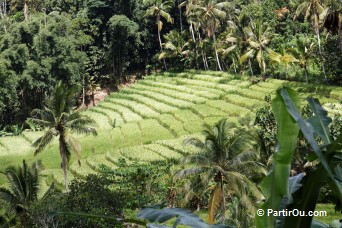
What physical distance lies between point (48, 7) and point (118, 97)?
51.0 feet

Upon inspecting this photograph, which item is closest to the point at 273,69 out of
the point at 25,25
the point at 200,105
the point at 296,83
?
the point at 296,83

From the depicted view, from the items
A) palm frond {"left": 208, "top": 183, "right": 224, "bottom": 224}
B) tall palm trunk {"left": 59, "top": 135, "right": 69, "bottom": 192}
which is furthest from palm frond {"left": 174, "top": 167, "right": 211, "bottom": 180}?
tall palm trunk {"left": 59, "top": 135, "right": 69, "bottom": 192}

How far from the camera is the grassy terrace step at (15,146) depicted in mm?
27384

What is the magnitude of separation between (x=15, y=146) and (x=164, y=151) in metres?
11.2

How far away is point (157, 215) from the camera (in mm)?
2412

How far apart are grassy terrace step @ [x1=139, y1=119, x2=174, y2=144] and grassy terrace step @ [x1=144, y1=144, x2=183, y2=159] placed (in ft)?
5.73

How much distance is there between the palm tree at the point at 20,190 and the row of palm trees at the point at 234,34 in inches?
637

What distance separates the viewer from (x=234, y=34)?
3309cm

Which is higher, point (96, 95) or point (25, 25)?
point (25, 25)

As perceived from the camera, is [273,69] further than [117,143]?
Yes

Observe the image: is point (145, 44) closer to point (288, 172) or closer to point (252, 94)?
point (252, 94)

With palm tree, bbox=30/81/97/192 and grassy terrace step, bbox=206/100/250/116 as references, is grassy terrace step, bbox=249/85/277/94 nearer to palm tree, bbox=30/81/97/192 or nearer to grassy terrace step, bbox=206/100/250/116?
grassy terrace step, bbox=206/100/250/116

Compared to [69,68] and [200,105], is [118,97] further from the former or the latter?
[200,105]

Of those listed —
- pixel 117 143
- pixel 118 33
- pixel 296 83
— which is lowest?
pixel 117 143
